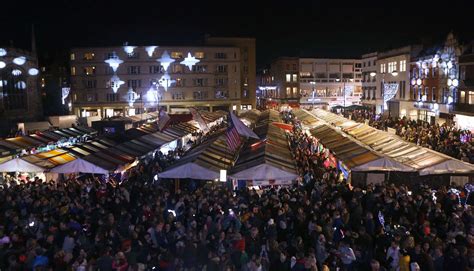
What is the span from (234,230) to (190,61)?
61185mm

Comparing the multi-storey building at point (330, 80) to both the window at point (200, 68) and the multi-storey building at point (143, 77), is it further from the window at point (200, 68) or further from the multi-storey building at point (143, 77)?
the window at point (200, 68)

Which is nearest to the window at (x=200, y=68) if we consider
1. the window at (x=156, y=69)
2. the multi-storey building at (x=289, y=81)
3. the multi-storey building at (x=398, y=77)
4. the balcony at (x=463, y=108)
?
the window at (x=156, y=69)

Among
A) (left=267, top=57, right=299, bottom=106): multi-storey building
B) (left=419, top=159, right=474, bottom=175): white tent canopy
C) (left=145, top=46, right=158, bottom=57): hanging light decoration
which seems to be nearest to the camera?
(left=419, top=159, right=474, bottom=175): white tent canopy

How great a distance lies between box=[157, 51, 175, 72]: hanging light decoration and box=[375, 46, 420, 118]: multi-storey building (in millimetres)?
30997

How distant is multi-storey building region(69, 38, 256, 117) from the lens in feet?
236

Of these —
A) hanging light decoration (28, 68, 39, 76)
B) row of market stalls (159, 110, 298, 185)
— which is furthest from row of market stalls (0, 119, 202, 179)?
hanging light decoration (28, 68, 39, 76)

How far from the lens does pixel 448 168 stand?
1661 centimetres

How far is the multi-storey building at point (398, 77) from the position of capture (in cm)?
5469

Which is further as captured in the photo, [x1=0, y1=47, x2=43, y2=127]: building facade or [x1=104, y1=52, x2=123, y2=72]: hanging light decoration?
Result: [x1=104, y1=52, x2=123, y2=72]: hanging light decoration

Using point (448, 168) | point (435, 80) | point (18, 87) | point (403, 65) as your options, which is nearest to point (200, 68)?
point (403, 65)

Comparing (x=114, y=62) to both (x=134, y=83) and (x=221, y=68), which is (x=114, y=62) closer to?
(x=134, y=83)

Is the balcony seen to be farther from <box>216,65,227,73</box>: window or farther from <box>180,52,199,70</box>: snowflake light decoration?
<box>216,65,227,73</box>: window

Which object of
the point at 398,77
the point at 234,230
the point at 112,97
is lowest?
the point at 234,230

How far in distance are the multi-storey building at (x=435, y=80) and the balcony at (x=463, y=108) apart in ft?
4.01
